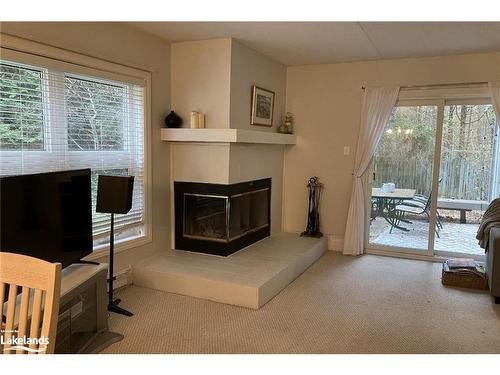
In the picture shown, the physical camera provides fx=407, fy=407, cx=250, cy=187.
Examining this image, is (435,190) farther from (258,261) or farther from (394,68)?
(258,261)

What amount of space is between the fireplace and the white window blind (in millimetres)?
471

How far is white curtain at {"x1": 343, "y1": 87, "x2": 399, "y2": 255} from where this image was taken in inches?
188

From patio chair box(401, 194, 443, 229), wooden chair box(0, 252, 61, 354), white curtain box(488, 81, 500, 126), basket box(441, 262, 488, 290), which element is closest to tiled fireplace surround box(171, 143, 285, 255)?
patio chair box(401, 194, 443, 229)

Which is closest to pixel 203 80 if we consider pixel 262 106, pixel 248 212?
pixel 262 106

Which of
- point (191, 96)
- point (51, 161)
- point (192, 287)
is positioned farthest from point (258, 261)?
point (51, 161)

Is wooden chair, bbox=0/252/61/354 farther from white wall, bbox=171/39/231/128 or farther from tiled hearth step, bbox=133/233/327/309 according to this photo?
white wall, bbox=171/39/231/128

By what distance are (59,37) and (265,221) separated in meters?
3.02

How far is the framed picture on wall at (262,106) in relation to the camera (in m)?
4.40

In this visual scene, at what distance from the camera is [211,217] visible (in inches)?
167

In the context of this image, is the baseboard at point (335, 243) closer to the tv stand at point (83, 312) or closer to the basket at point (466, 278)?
the basket at point (466, 278)

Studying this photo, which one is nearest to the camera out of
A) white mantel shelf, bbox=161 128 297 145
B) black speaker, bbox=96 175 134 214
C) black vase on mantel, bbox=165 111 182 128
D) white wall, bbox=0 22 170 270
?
white wall, bbox=0 22 170 270

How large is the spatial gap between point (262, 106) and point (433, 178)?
7.07 feet

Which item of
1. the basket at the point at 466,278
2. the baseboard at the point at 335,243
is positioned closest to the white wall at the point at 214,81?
the baseboard at the point at 335,243

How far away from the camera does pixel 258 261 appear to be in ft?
13.1
